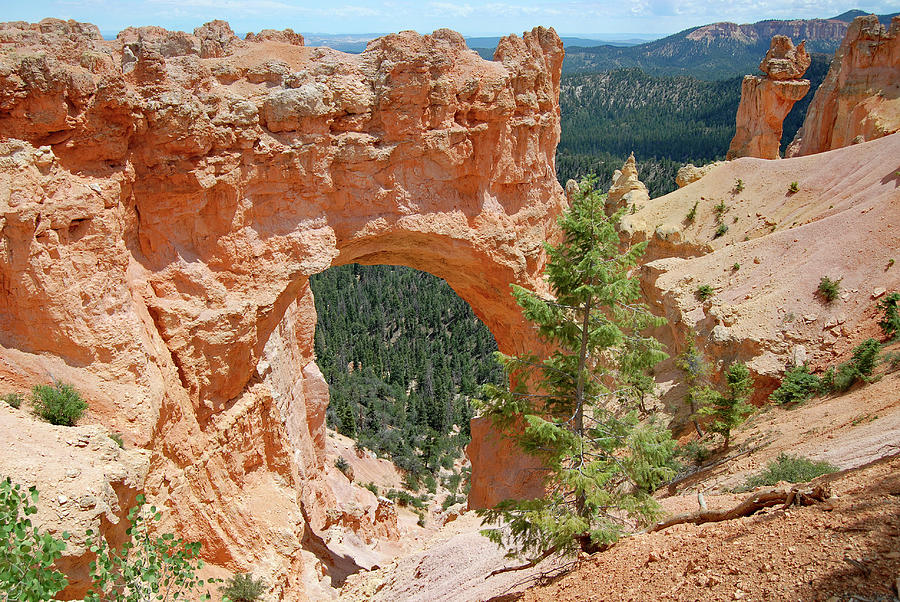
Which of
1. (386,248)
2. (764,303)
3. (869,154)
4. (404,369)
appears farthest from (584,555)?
(404,369)

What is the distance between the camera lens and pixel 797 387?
17578mm

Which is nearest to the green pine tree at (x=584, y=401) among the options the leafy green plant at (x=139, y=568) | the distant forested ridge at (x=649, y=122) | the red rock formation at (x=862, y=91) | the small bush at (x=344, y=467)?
the leafy green plant at (x=139, y=568)

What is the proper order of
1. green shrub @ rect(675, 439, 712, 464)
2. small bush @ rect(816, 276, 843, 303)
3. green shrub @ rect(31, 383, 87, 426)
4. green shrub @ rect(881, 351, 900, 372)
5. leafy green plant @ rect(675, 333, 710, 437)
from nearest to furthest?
green shrub @ rect(31, 383, 87, 426) → green shrub @ rect(881, 351, 900, 372) → green shrub @ rect(675, 439, 712, 464) → leafy green plant @ rect(675, 333, 710, 437) → small bush @ rect(816, 276, 843, 303)

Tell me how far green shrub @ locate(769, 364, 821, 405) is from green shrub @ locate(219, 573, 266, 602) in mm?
14479

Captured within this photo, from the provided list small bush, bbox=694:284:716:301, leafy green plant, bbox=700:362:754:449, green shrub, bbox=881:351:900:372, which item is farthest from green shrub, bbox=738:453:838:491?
small bush, bbox=694:284:716:301

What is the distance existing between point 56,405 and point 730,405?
14.9 m

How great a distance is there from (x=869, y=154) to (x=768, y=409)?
1975 cm

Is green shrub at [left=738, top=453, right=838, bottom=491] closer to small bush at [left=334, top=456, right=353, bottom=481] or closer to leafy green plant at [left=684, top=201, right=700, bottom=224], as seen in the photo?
small bush at [left=334, top=456, right=353, bottom=481]

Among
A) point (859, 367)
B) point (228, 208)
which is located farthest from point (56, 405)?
point (859, 367)

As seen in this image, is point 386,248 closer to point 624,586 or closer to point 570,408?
point 570,408

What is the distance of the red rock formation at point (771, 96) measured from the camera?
4453cm

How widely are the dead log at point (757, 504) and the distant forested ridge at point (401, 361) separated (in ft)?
85.4

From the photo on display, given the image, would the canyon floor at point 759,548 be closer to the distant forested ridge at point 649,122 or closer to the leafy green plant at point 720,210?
the leafy green plant at point 720,210

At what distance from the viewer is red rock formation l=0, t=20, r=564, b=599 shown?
415 inches
